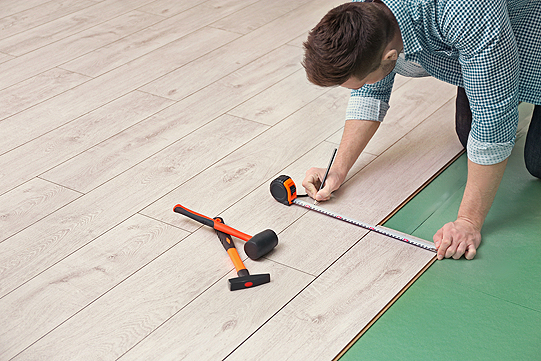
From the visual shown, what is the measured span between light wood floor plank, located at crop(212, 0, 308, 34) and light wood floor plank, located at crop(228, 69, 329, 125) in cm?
74

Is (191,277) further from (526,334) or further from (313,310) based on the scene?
(526,334)

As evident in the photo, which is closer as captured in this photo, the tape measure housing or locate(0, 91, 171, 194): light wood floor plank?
the tape measure housing

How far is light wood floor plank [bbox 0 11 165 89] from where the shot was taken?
9.55 ft

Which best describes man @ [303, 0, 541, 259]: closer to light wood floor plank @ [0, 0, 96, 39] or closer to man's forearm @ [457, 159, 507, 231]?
man's forearm @ [457, 159, 507, 231]

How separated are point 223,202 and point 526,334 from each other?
992 millimetres

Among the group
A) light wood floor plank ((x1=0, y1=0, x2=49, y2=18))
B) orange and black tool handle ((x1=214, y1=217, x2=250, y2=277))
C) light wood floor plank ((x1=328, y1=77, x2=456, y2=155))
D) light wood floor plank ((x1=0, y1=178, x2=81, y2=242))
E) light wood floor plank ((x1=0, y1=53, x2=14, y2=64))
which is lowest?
light wood floor plank ((x1=328, y1=77, x2=456, y2=155))

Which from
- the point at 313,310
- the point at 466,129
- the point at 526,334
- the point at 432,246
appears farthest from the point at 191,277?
the point at 466,129

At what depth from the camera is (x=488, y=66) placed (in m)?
1.46

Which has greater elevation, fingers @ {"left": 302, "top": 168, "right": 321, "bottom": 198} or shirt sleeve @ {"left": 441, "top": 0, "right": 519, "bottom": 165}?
shirt sleeve @ {"left": 441, "top": 0, "right": 519, "bottom": 165}

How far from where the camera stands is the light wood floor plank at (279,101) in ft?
8.27

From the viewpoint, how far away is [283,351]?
4.60 ft

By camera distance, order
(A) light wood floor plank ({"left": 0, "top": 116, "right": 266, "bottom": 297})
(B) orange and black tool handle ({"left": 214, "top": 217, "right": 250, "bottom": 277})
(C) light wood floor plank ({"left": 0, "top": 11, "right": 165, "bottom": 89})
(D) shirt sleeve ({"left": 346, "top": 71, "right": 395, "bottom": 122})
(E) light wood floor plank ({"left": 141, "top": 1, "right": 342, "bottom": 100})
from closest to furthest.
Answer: (B) orange and black tool handle ({"left": 214, "top": 217, "right": 250, "bottom": 277}) → (A) light wood floor plank ({"left": 0, "top": 116, "right": 266, "bottom": 297}) → (D) shirt sleeve ({"left": 346, "top": 71, "right": 395, "bottom": 122}) → (E) light wood floor plank ({"left": 141, "top": 1, "right": 342, "bottom": 100}) → (C) light wood floor plank ({"left": 0, "top": 11, "right": 165, "bottom": 89})

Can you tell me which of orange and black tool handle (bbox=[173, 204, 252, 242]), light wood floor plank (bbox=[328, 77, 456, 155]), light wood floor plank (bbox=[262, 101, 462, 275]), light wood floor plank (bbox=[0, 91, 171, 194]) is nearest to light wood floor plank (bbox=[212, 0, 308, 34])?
light wood floor plank (bbox=[0, 91, 171, 194])

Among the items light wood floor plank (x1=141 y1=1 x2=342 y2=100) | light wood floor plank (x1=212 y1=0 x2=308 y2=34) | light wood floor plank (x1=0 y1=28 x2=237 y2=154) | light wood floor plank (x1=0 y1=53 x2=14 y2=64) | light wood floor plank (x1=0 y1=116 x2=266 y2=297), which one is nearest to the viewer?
light wood floor plank (x1=0 y1=116 x2=266 y2=297)
